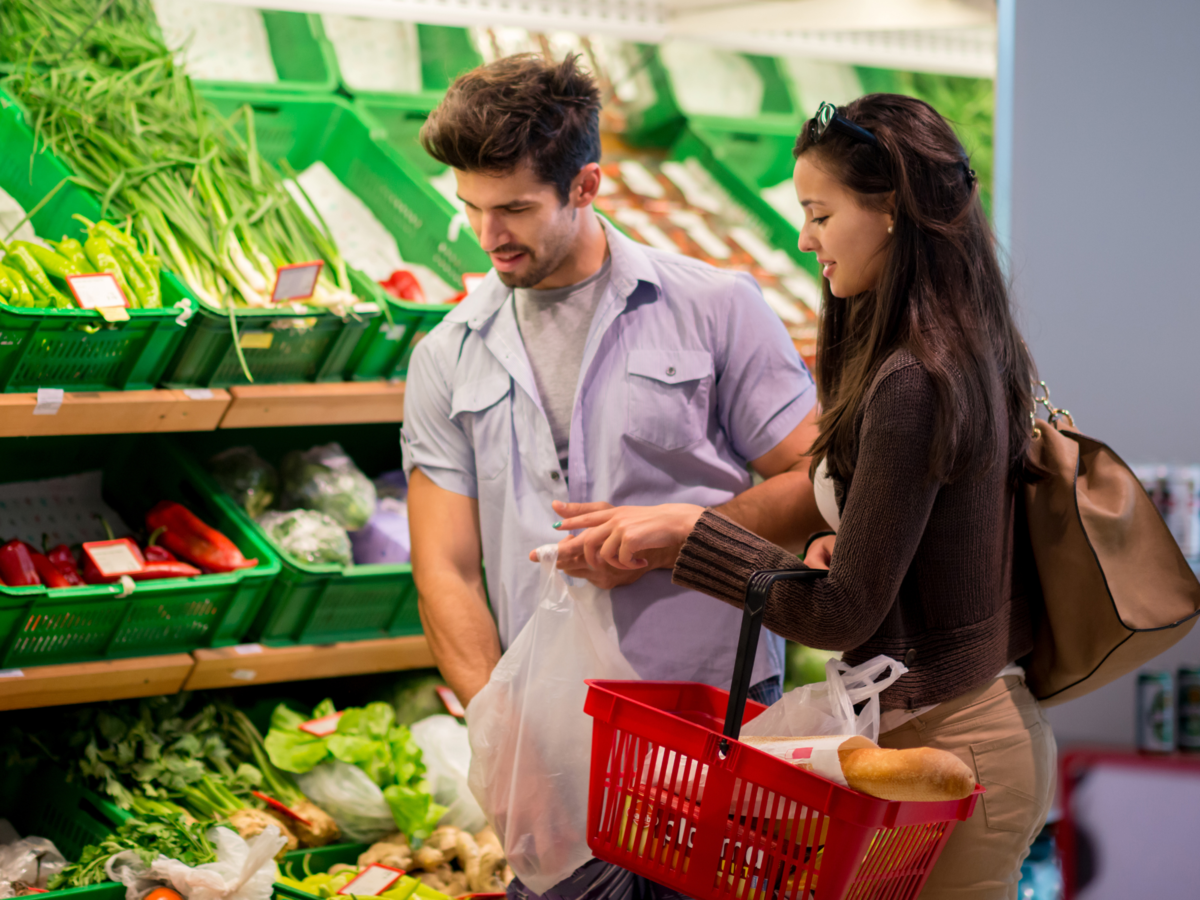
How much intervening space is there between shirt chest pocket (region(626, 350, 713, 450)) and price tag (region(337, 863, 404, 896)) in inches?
49.6

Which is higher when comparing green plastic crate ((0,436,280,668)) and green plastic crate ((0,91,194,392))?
green plastic crate ((0,91,194,392))

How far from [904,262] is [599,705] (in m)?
0.65

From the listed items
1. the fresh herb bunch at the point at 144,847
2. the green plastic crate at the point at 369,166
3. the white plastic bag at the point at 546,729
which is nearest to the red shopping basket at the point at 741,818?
the white plastic bag at the point at 546,729

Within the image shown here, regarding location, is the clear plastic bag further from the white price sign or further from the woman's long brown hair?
the woman's long brown hair

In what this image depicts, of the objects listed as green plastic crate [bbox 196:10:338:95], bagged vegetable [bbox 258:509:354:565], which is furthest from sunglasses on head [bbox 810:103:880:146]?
green plastic crate [bbox 196:10:338:95]

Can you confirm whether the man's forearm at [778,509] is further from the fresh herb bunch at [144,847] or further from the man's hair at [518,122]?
the fresh herb bunch at [144,847]

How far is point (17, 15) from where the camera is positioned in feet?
9.70

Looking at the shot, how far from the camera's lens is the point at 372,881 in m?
2.57

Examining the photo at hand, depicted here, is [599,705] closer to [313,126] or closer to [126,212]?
[126,212]

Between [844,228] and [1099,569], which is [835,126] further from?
[1099,569]

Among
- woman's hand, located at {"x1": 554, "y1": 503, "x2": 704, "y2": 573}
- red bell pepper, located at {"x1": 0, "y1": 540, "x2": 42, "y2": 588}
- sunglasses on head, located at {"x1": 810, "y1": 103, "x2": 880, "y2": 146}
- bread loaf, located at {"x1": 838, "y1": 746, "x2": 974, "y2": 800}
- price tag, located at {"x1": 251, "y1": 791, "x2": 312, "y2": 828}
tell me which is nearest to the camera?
bread loaf, located at {"x1": 838, "y1": 746, "x2": 974, "y2": 800}

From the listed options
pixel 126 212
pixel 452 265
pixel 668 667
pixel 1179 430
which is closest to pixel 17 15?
pixel 126 212

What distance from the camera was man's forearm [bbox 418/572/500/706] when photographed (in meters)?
2.05

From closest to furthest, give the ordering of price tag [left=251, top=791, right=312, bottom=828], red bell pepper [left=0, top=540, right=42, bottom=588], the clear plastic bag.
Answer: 1. the clear plastic bag
2. red bell pepper [left=0, top=540, right=42, bottom=588]
3. price tag [left=251, top=791, right=312, bottom=828]
